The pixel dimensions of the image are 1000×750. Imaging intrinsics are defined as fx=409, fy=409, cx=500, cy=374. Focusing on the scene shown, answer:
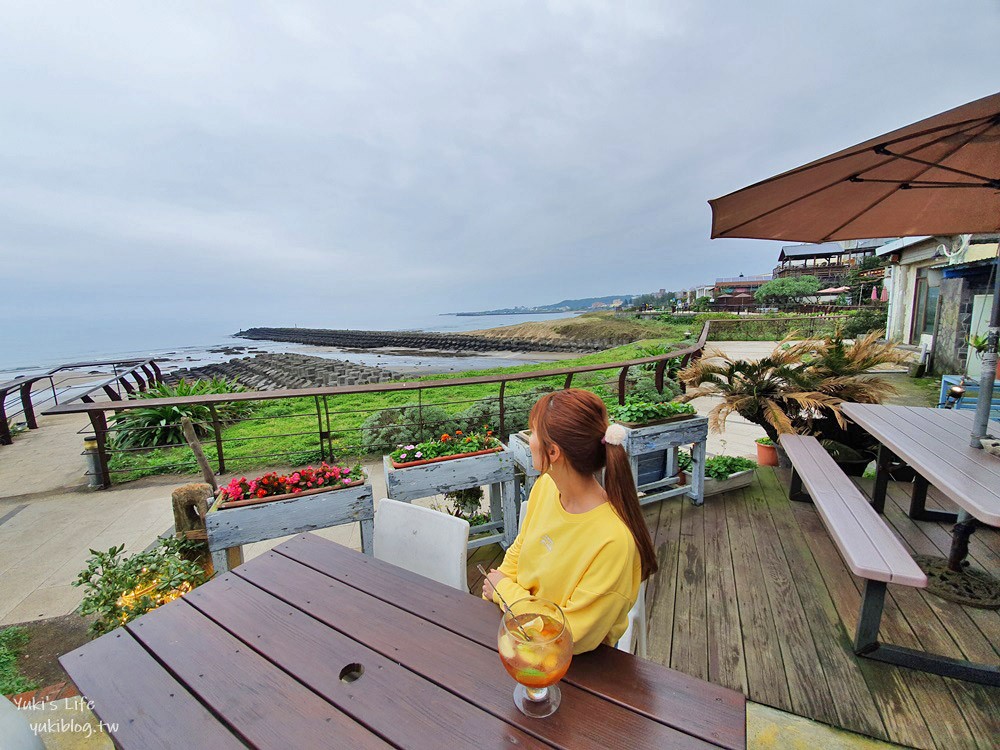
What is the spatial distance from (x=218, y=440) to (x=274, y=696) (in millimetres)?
4429

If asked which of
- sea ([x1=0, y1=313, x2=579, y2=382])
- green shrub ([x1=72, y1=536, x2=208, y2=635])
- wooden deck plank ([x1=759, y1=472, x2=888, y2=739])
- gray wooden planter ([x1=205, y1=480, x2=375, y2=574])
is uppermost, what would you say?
gray wooden planter ([x1=205, y1=480, x2=375, y2=574])

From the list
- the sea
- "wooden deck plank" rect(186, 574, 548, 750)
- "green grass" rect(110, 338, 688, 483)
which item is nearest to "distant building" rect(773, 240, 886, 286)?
the sea

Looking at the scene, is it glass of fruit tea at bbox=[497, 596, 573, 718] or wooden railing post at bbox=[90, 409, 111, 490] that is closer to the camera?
glass of fruit tea at bbox=[497, 596, 573, 718]

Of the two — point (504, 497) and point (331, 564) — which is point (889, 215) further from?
point (331, 564)

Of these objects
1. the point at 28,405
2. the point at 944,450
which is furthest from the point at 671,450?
the point at 28,405

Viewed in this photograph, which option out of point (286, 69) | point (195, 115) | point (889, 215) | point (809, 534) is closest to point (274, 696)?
point (809, 534)

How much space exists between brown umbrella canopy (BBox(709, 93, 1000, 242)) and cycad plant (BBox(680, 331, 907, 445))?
1.12 meters

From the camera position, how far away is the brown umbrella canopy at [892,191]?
5.30ft

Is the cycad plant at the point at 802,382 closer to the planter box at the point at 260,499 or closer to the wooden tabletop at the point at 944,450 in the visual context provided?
the wooden tabletop at the point at 944,450

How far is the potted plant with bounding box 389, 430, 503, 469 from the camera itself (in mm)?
2434

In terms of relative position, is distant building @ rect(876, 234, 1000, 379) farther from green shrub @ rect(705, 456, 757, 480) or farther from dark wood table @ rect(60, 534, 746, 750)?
dark wood table @ rect(60, 534, 746, 750)

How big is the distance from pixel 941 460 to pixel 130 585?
147 inches

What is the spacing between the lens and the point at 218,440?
450 centimetres

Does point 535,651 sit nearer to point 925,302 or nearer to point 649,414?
point 649,414
